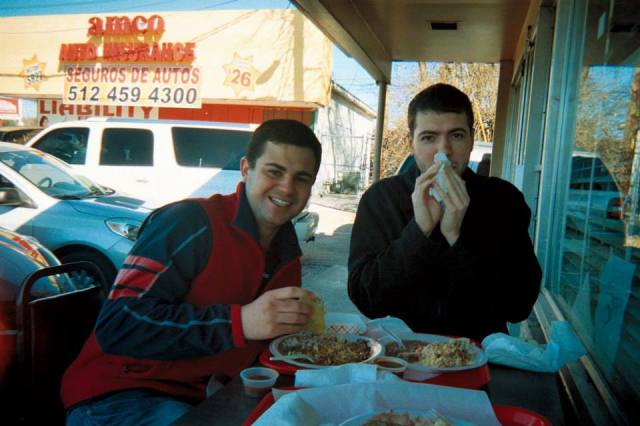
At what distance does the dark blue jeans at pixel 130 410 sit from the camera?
1.88m

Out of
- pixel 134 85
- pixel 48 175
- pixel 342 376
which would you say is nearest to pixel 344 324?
pixel 342 376

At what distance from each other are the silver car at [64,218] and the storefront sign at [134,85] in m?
9.73

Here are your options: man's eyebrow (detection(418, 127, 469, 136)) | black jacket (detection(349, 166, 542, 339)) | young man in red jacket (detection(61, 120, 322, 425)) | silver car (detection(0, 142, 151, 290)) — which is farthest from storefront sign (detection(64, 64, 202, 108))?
young man in red jacket (detection(61, 120, 322, 425))

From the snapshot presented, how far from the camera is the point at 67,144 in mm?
9875

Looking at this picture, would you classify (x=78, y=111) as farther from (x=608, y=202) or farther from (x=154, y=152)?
(x=608, y=202)

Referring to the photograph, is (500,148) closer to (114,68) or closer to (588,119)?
(588,119)

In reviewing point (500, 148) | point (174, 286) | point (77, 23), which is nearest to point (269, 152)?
point (174, 286)

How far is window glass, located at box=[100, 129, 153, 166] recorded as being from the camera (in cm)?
981

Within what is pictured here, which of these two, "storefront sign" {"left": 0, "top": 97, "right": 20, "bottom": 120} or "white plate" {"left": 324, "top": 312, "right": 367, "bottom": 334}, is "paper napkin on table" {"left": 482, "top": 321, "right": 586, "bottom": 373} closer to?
"white plate" {"left": 324, "top": 312, "right": 367, "bottom": 334}

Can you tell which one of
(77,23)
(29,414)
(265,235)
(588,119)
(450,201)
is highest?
(77,23)

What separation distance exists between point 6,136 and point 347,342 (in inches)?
548

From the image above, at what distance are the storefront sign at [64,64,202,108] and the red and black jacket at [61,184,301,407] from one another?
14.5m

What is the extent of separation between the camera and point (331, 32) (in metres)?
7.69

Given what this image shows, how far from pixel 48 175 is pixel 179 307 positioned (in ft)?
19.2
